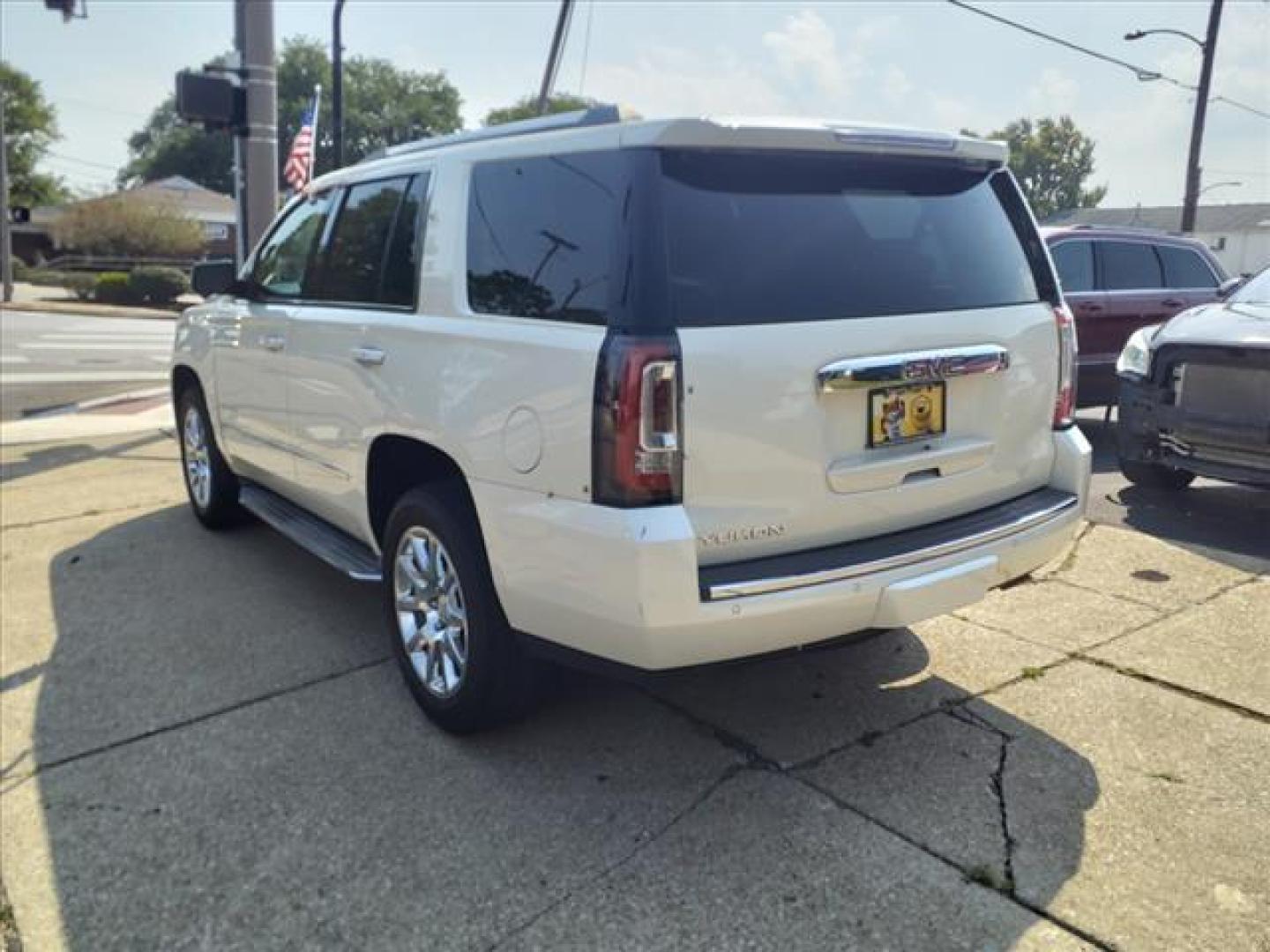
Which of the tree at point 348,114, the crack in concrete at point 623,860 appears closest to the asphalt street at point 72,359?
the crack in concrete at point 623,860

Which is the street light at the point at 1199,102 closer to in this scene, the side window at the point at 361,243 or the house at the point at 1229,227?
the side window at the point at 361,243

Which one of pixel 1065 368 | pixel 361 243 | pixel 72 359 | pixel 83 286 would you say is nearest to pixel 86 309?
pixel 83 286

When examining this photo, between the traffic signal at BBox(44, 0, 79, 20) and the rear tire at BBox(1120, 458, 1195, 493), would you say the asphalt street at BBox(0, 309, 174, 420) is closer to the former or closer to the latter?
the traffic signal at BBox(44, 0, 79, 20)

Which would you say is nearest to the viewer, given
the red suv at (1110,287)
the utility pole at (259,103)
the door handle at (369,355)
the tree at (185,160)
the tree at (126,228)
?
the door handle at (369,355)

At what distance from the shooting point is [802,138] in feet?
9.36

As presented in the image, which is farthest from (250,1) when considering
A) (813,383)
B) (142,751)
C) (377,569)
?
(813,383)

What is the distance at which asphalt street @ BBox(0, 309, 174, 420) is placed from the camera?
1235 centimetres

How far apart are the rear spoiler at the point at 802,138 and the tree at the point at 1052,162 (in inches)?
3551

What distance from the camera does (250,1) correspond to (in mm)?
8492

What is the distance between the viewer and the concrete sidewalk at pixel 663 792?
2473 millimetres

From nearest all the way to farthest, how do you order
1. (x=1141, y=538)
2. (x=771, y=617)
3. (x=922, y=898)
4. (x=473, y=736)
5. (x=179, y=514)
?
(x=922, y=898), (x=771, y=617), (x=473, y=736), (x=1141, y=538), (x=179, y=514)

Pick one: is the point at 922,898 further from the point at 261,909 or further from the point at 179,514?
the point at 179,514

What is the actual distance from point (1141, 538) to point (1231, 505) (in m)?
1.34

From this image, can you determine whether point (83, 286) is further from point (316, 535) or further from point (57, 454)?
point (316, 535)
